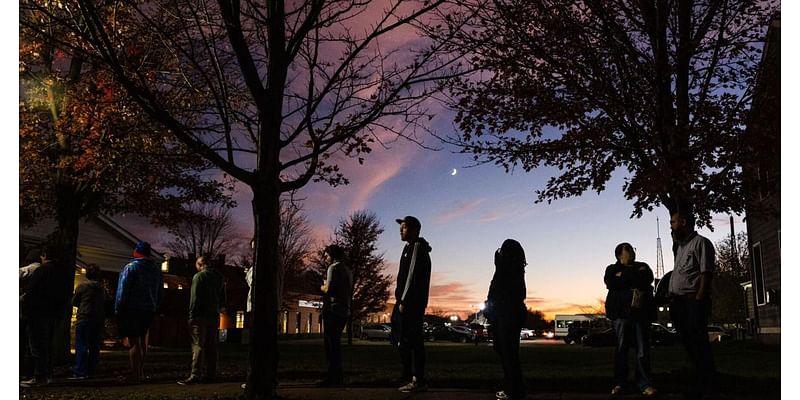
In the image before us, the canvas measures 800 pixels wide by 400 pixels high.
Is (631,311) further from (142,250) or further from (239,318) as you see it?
(239,318)

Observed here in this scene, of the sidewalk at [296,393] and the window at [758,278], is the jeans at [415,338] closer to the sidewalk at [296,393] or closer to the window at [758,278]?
the sidewalk at [296,393]

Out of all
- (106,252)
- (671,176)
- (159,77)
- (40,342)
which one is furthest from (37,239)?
(671,176)

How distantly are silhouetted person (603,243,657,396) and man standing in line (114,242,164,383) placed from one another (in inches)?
229

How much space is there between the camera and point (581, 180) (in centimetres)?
1182

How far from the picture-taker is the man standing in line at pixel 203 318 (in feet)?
30.6

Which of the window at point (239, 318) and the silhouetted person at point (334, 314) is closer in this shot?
the silhouetted person at point (334, 314)

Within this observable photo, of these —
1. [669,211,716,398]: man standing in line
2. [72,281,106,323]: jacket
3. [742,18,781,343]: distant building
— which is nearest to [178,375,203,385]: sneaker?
[72,281,106,323]: jacket

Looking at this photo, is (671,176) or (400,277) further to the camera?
(671,176)

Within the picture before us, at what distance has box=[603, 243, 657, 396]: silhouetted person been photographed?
298 inches

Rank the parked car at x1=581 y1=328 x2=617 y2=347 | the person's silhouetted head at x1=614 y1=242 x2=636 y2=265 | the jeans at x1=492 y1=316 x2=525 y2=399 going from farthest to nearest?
1. the parked car at x1=581 y1=328 x2=617 y2=347
2. the person's silhouetted head at x1=614 y1=242 x2=636 y2=265
3. the jeans at x1=492 y1=316 x2=525 y2=399

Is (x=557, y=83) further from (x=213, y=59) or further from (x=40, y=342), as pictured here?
(x=40, y=342)

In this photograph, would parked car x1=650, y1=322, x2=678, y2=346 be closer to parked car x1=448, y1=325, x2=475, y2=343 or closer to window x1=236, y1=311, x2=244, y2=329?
parked car x1=448, y1=325, x2=475, y2=343

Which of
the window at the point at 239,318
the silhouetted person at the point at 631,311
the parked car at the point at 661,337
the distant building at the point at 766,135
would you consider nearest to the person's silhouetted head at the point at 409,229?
the silhouetted person at the point at 631,311
